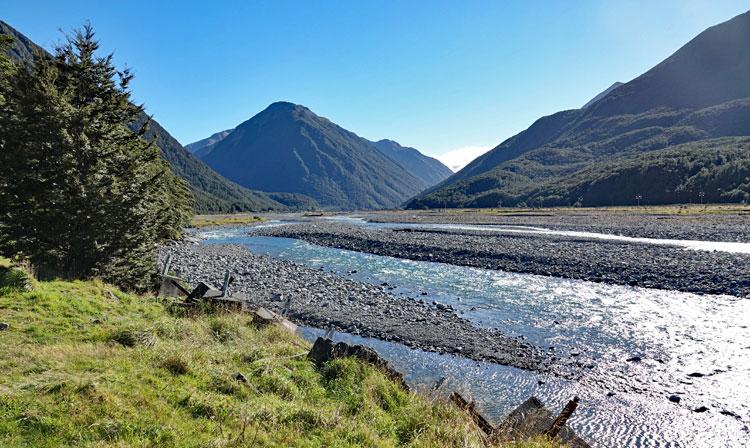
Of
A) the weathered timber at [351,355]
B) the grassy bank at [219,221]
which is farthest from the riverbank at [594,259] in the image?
the grassy bank at [219,221]

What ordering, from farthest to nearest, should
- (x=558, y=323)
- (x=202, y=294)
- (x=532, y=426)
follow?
(x=558, y=323)
(x=202, y=294)
(x=532, y=426)

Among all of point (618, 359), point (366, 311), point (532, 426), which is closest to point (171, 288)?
point (366, 311)

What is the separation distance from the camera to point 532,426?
842 centimetres

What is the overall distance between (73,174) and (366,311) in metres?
13.9

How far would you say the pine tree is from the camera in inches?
574

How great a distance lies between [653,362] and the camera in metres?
14.9

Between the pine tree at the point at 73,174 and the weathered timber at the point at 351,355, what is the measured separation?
10.1 meters

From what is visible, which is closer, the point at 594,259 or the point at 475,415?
the point at 475,415

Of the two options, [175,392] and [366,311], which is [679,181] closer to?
[366,311]

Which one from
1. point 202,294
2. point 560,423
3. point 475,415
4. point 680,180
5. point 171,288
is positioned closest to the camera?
point 560,423

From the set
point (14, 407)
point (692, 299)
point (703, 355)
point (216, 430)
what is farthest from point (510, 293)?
point (14, 407)

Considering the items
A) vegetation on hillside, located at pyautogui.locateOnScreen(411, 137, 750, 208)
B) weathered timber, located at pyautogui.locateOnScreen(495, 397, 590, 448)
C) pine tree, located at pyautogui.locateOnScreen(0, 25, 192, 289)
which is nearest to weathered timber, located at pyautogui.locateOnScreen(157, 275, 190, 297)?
pine tree, located at pyautogui.locateOnScreen(0, 25, 192, 289)

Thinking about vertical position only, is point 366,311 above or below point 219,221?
below

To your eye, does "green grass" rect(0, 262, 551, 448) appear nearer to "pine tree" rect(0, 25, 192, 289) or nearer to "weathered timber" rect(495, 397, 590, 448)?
"weathered timber" rect(495, 397, 590, 448)
